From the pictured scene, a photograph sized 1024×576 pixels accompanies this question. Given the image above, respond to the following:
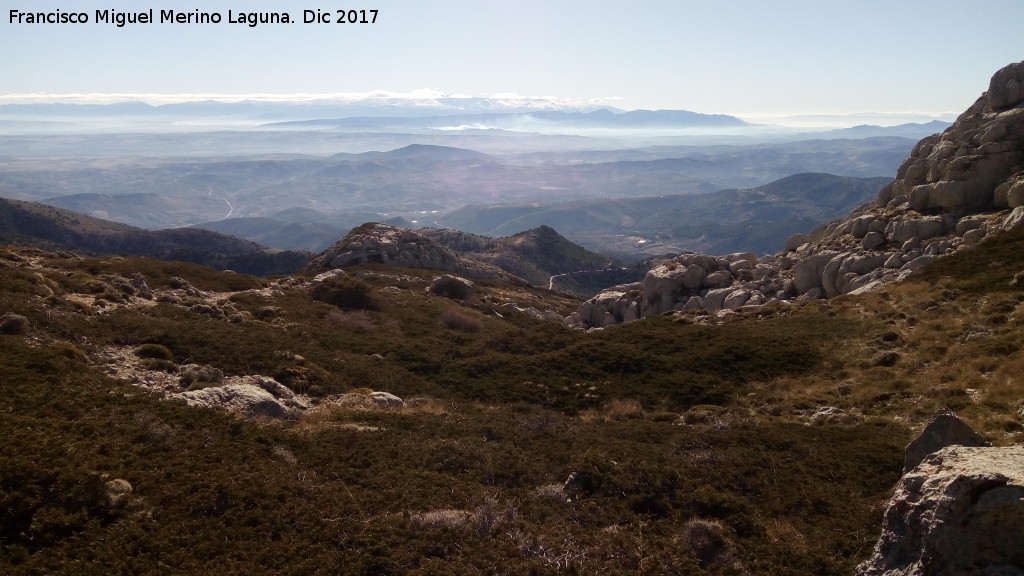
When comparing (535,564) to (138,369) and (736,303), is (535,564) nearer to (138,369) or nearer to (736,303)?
(138,369)

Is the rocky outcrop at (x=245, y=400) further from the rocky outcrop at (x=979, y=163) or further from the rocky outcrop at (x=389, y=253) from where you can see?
the rocky outcrop at (x=389, y=253)

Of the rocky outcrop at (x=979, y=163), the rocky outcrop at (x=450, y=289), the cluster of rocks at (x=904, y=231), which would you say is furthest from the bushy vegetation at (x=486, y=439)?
the rocky outcrop at (x=450, y=289)

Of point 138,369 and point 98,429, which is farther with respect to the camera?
point 138,369

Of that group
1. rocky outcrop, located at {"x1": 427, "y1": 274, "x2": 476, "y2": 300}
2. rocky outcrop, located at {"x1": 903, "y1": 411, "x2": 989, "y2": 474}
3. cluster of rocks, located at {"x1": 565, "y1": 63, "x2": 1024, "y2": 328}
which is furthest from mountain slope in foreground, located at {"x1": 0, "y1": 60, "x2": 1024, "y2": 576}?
rocky outcrop, located at {"x1": 427, "y1": 274, "x2": 476, "y2": 300}

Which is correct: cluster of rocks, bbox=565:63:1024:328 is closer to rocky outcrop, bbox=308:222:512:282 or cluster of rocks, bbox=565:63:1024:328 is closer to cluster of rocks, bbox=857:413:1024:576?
cluster of rocks, bbox=857:413:1024:576

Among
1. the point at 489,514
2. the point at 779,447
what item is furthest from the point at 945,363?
the point at 489,514

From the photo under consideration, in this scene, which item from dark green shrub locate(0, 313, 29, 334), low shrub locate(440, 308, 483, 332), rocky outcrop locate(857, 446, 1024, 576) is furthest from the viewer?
low shrub locate(440, 308, 483, 332)
